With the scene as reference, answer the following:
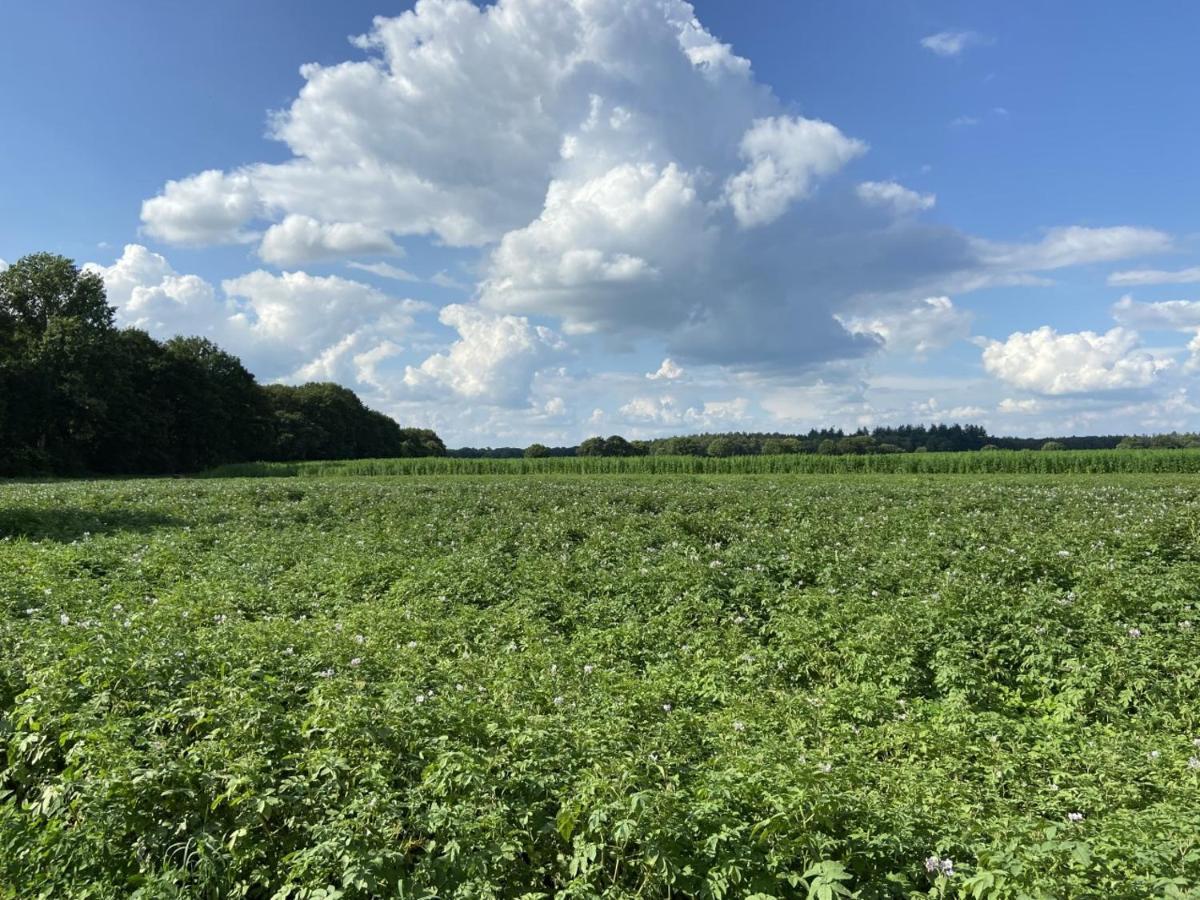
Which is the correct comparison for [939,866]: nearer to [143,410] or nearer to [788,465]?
[788,465]

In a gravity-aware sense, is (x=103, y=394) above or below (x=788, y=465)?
above

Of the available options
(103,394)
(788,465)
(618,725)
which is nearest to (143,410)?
(103,394)

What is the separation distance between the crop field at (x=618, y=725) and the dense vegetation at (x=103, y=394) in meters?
57.1

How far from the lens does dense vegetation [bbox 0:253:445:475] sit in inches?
2274

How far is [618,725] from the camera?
5328 mm

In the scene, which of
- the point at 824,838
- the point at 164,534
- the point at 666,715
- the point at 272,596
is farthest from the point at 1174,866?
the point at 164,534

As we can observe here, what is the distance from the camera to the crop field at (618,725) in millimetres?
3938

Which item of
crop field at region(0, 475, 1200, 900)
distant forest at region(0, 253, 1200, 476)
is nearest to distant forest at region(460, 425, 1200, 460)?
distant forest at region(0, 253, 1200, 476)

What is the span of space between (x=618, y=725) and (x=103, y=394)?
232 feet

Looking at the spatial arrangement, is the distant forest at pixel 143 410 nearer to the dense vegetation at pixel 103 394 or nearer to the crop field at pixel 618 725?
the dense vegetation at pixel 103 394

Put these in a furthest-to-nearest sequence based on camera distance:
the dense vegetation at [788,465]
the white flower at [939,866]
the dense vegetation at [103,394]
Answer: the dense vegetation at [103,394] < the dense vegetation at [788,465] < the white flower at [939,866]

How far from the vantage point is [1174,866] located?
366 centimetres

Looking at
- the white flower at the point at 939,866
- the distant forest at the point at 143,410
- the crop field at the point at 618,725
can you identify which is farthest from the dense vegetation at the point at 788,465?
the white flower at the point at 939,866

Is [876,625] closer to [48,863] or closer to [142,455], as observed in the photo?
[48,863]
